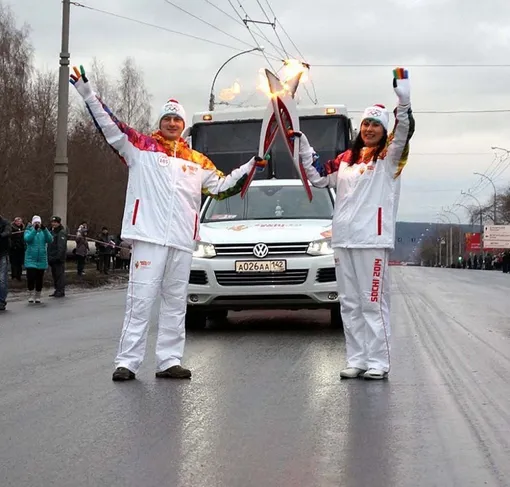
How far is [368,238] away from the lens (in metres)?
6.81

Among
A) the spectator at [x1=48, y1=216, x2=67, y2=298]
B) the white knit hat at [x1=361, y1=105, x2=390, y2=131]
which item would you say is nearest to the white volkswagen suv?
the white knit hat at [x1=361, y1=105, x2=390, y2=131]

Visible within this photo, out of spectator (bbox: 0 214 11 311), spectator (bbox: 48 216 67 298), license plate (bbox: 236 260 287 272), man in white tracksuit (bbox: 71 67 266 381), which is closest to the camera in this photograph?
man in white tracksuit (bbox: 71 67 266 381)

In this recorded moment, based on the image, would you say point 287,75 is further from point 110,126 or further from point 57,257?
point 57,257


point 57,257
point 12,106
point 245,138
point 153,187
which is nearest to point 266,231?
point 153,187

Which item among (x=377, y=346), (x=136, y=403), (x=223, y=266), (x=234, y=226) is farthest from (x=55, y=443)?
(x=234, y=226)

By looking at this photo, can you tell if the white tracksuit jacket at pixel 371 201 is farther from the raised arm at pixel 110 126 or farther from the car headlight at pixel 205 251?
the car headlight at pixel 205 251

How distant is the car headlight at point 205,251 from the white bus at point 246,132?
5100 millimetres

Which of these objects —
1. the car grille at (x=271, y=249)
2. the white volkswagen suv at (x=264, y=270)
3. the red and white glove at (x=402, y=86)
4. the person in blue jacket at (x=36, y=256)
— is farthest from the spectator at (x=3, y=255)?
the red and white glove at (x=402, y=86)

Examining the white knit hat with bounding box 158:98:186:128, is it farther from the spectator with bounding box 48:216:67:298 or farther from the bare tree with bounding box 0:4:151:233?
the bare tree with bounding box 0:4:151:233

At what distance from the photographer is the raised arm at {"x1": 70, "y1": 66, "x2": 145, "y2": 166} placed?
662 centimetres

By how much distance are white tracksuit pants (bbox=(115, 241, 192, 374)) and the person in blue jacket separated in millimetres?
9726

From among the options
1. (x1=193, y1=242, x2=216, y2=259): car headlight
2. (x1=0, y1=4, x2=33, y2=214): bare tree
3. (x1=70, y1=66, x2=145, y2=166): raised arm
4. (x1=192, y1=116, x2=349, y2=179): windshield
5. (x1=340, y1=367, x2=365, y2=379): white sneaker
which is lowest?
(x1=340, y1=367, x2=365, y2=379): white sneaker

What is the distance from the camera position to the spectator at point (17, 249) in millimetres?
20797

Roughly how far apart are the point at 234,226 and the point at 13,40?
3574 cm
